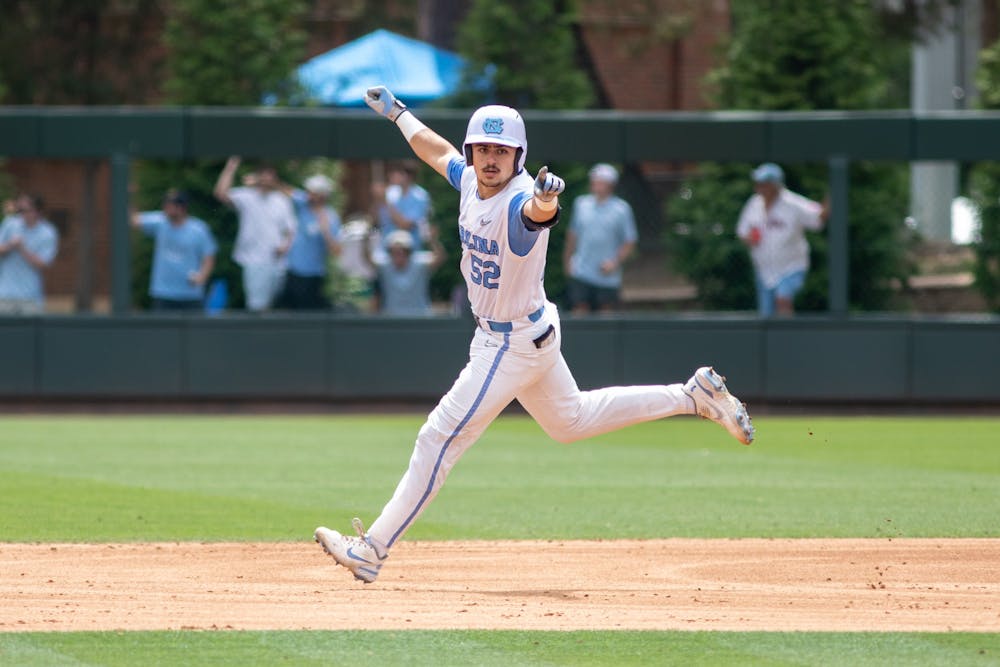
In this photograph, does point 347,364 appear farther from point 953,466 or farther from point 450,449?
point 450,449

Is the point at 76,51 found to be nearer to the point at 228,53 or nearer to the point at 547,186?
the point at 228,53

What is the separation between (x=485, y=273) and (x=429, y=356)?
32.9ft

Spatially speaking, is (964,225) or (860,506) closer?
(860,506)

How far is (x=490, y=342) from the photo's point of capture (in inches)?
302

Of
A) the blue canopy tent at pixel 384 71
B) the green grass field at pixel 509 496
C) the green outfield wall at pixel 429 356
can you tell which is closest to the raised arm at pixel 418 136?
the green grass field at pixel 509 496

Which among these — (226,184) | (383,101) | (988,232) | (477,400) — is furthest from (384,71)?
(477,400)

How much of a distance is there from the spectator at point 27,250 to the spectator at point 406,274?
3.45m

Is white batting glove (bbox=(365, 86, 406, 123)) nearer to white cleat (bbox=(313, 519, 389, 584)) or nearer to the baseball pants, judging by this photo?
the baseball pants

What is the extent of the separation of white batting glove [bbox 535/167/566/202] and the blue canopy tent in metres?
16.3

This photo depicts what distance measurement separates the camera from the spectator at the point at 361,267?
715 inches

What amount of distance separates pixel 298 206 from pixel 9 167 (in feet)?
9.95

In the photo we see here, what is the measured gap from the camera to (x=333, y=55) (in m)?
25.0

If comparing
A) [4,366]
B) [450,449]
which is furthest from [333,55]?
[450,449]

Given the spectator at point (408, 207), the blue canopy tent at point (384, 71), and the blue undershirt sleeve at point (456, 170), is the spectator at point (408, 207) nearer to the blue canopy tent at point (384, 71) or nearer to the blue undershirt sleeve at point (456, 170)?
the blue canopy tent at point (384, 71)
